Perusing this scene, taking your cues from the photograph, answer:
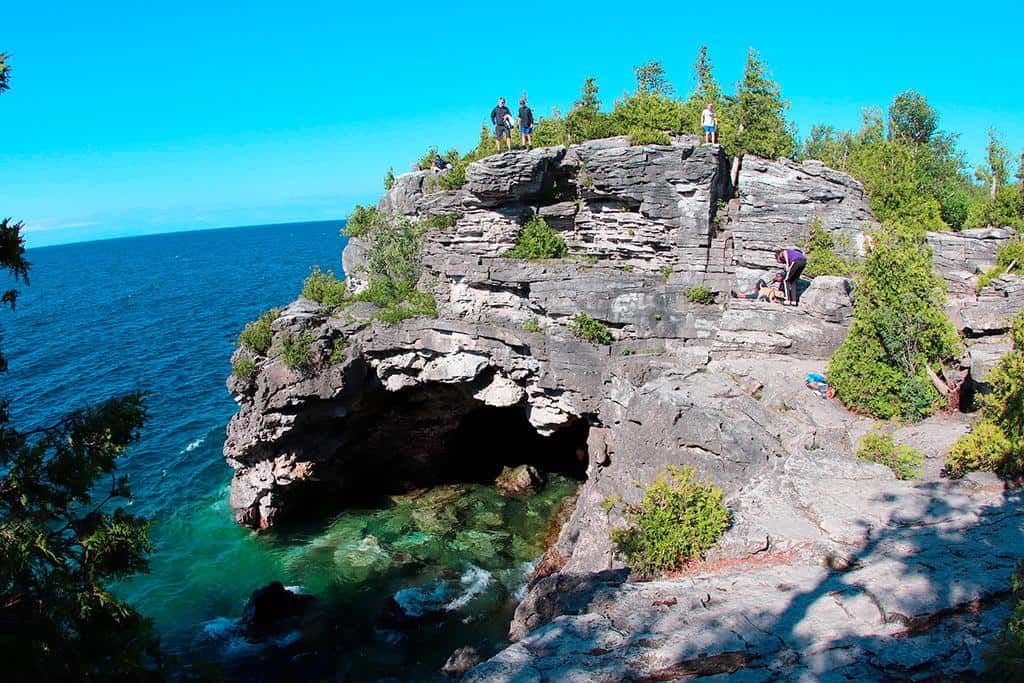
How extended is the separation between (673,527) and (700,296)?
10.5 metres

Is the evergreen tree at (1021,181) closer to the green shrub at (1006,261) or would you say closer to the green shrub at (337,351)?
the green shrub at (1006,261)

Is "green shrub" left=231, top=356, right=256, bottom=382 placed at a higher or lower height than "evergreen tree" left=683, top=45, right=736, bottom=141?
lower

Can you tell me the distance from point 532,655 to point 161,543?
68.9ft

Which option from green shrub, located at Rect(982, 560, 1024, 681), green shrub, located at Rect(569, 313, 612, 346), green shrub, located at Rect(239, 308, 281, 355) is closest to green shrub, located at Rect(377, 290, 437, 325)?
green shrub, located at Rect(239, 308, 281, 355)

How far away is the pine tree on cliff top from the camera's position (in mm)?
8367

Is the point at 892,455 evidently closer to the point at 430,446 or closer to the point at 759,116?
the point at 759,116

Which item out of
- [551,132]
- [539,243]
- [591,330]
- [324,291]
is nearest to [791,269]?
[591,330]

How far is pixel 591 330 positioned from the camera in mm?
21000

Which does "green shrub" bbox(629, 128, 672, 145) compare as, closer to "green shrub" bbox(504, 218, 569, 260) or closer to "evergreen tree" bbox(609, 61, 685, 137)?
"evergreen tree" bbox(609, 61, 685, 137)

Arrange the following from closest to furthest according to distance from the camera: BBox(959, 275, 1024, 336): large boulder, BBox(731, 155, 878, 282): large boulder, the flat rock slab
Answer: the flat rock slab, BBox(959, 275, 1024, 336): large boulder, BBox(731, 155, 878, 282): large boulder

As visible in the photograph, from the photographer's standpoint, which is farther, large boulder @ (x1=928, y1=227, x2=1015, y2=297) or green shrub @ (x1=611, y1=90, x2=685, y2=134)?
green shrub @ (x1=611, y1=90, x2=685, y2=134)

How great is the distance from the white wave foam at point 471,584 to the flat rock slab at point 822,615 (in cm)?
993

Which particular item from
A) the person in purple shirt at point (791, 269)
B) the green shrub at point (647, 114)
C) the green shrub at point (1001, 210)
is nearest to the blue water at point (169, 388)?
the person in purple shirt at point (791, 269)

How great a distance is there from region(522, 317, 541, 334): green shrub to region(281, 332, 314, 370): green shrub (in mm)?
7946
